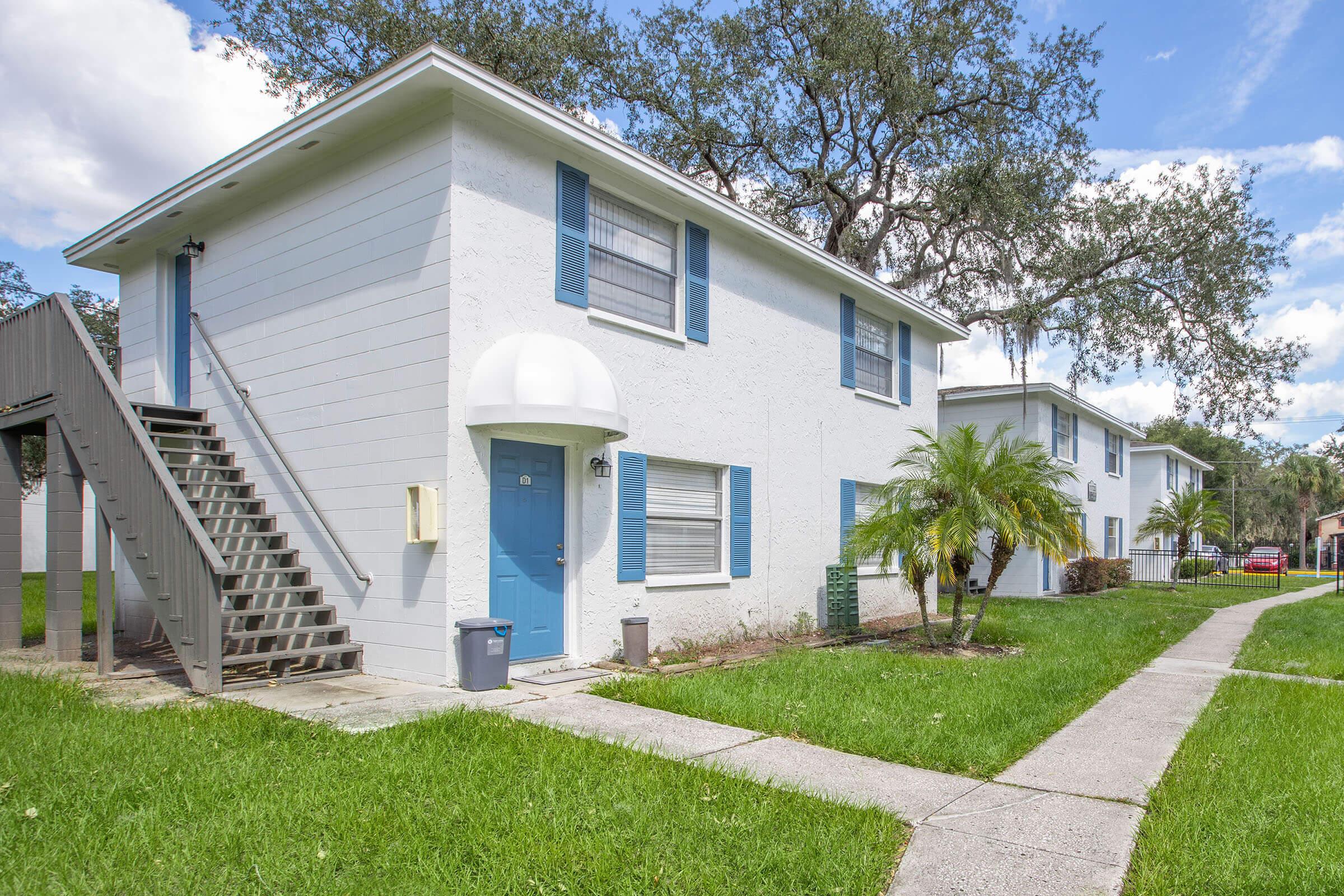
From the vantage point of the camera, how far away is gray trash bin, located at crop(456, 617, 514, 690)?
23.7 feet

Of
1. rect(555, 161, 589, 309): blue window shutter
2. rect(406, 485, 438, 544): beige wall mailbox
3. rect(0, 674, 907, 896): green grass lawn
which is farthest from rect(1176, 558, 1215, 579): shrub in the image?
rect(0, 674, 907, 896): green grass lawn

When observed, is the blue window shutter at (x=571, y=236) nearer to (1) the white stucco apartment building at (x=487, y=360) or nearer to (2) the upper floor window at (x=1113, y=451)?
(1) the white stucco apartment building at (x=487, y=360)

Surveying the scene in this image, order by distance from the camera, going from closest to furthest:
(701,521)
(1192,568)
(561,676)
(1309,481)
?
(561,676), (701,521), (1192,568), (1309,481)

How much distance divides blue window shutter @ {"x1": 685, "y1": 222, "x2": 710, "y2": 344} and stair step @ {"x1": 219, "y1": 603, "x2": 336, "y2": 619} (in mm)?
4785

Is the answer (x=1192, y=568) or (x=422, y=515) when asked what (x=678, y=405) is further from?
(x=1192, y=568)

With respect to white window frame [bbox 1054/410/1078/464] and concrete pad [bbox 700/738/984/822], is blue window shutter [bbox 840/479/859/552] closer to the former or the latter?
concrete pad [bbox 700/738/984/822]

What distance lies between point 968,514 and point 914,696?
325 centimetres

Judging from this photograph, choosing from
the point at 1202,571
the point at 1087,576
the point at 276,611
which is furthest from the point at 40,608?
the point at 1202,571

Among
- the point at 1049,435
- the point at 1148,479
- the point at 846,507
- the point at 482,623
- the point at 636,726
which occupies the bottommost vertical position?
the point at 636,726

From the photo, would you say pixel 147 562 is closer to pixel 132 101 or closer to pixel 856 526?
pixel 856 526

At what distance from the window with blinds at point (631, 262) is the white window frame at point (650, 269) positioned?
0.01 metres

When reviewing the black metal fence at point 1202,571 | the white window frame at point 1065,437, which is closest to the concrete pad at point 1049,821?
the white window frame at point 1065,437

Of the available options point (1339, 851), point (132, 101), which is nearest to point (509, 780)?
point (1339, 851)

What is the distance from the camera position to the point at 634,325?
9.32 meters
